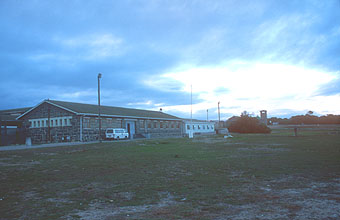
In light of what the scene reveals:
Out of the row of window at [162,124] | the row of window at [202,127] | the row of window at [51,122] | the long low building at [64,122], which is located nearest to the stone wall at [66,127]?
the long low building at [64,122]

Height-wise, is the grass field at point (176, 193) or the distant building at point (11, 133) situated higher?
the distant building at point (11, 133)

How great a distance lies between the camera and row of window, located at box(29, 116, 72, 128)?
31.7m

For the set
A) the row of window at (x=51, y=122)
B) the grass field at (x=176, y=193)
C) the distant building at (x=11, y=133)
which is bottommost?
the grass field at (x=176, y=193)

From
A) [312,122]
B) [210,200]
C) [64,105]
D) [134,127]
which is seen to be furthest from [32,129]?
[312,122]

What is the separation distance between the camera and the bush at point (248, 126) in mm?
58531

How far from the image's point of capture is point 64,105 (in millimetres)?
32406

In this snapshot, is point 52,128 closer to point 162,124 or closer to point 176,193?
point 162,124

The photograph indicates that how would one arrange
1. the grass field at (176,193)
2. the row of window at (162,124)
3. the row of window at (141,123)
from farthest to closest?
the row of window at (162,124) < the row of window at (141,123) < the grass field at (176,193)

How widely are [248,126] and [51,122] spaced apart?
4156 cm

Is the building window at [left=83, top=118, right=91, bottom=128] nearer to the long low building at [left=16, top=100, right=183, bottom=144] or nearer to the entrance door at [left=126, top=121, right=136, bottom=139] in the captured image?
the long low building at [left=16, top=100, right=183, bottom=144]

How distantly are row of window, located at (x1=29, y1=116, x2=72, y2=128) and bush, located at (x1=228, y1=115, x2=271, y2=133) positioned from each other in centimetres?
4053

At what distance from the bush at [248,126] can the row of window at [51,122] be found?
40533mm

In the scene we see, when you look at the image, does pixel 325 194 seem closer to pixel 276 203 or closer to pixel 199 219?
pixel 276 203

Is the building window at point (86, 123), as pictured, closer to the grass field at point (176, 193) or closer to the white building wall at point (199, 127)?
the grass field at point (176, 193)
